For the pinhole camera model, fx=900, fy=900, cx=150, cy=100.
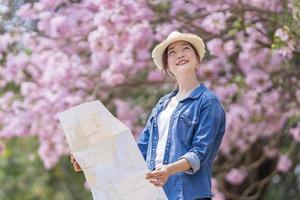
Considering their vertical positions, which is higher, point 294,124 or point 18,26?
point 18,26

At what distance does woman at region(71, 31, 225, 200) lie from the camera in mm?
3320

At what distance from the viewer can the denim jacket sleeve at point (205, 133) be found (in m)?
3.30

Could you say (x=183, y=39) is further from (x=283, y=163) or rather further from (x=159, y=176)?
(x=283, y=163)

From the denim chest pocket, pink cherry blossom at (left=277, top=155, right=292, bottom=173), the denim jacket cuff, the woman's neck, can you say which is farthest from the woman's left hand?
pink cherry blossom at (left=277, top=155, right=292, bottom=173)

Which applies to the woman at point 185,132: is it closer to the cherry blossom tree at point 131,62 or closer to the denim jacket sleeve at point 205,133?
the denim jacket sleeve at point 205,133

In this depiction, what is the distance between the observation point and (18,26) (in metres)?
7.55

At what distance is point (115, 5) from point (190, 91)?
3.08 meters

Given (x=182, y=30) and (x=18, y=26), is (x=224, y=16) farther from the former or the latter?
(x=18, y=26)

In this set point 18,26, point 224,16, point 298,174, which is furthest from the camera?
point 298,174

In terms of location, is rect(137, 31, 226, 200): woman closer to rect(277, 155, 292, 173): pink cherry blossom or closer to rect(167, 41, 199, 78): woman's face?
rect(167, 41, 199, 78): woman's face

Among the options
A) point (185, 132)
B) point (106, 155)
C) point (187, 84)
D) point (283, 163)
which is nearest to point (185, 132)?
point (185, 132)

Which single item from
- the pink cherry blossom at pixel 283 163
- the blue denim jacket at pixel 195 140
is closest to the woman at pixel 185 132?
the blue denim jacket at pixel 195 140

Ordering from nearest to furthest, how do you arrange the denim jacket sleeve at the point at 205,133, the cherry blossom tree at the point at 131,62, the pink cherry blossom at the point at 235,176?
the denim jacket sleeve at the point at 205,133
the cherry blossom tree at the point at 131,62
the pink cherry blossom at the point at 235,176

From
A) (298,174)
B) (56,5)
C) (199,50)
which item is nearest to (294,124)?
(298,174)
